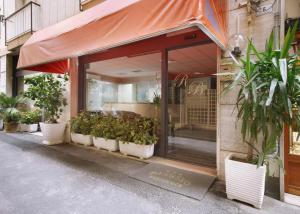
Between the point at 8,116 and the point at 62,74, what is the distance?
3.29m

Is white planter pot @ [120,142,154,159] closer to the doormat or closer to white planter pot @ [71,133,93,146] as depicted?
the doormat

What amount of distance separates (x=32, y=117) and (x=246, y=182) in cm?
738

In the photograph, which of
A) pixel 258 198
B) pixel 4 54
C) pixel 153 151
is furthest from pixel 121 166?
pixel 4 54

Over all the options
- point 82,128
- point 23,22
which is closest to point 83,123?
point 82,128

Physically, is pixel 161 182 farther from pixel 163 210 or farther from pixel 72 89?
pixel 72 89

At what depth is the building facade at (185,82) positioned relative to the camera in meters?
2.44

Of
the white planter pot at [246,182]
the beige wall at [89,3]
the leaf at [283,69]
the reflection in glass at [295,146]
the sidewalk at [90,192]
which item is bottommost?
the sidewalk at [90,192]

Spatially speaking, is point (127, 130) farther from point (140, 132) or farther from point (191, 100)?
point (191, 100)

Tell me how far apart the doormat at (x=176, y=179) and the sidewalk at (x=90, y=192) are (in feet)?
0.29

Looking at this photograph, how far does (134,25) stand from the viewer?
7.79 feet

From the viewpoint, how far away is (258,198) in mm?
2006

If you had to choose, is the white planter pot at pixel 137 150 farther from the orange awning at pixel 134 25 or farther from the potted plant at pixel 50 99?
the potted plant at pixel 50 99

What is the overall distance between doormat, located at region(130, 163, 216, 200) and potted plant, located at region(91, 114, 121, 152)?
1.15 m

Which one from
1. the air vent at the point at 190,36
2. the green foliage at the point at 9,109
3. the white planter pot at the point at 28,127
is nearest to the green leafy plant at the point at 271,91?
the air vent at the point at 190,36
